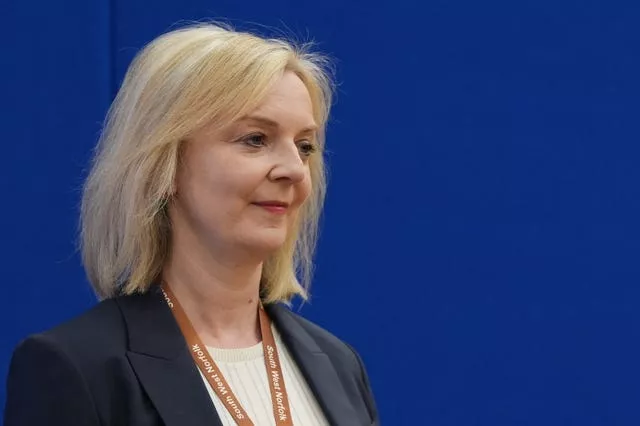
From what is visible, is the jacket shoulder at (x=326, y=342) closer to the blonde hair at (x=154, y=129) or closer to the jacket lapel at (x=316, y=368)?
the jacket lapel at (x=316, y=368)

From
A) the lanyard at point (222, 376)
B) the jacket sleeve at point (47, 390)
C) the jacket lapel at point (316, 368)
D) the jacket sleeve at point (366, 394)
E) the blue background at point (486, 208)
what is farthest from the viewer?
A: the blue background at point (486, 208)

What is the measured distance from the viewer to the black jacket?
1479 millimetres

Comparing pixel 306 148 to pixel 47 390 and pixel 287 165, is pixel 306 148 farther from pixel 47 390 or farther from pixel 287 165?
pixel 47 390

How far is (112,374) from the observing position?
1.52 meters

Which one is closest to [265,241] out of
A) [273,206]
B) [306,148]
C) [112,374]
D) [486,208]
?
[273,206]

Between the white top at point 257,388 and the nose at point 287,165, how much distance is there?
274mm

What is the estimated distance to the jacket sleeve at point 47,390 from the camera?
147 cm

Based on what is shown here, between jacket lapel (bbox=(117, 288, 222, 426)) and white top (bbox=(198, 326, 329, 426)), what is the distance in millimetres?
45

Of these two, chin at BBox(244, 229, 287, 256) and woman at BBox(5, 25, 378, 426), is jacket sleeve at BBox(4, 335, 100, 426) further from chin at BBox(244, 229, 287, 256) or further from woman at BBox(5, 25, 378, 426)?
chin at BBox(244, 229, 287, 256)

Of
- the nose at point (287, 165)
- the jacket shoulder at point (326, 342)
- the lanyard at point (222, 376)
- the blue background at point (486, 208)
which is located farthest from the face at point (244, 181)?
the blue background at point (486, 208)

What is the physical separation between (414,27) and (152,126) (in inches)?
44.9

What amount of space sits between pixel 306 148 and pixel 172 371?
422mm

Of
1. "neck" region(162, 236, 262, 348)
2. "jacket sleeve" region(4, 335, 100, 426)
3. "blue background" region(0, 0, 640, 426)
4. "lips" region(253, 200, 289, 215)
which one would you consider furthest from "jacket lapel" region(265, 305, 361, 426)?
"blue background" region(0, 0, 640, 426)

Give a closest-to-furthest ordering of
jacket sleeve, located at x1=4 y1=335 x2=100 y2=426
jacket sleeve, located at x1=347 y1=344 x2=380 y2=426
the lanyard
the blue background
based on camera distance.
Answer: jacket sleeve, located at x1=4 y1=335 x2=100 y2=426, the lanyard, jacket sleeve, located at x1=347 y1=344 x2=380 y2=426, the blue background
